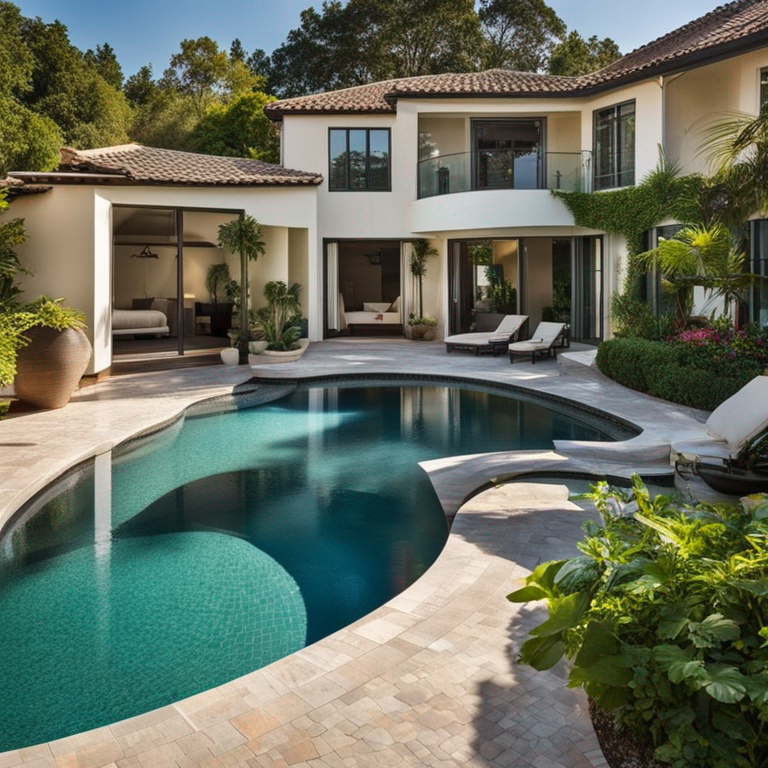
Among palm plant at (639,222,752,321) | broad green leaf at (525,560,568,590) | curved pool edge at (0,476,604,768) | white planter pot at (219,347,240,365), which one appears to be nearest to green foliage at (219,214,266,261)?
white planter pot at (219,347,240,365)

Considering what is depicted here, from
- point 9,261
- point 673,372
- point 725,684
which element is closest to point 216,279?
point 9,261

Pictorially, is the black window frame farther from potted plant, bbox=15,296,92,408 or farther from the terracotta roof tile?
potted plant, bbox=15,296,92,408

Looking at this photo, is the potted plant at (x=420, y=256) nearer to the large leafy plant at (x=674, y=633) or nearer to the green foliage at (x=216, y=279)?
the green foliage at (x=216, y=279)

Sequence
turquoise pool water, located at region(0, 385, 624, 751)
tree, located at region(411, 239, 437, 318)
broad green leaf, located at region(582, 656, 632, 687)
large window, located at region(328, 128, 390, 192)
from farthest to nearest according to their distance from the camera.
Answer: tree, located at region(411, 239, 437, 318), large window, located at region(328, 128, 390, 192), turquoise pool water, located at region(0, 385, 624, 751), broad green leaf, located at region(582, 656, 632, 687)

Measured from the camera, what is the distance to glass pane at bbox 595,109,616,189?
801 inches

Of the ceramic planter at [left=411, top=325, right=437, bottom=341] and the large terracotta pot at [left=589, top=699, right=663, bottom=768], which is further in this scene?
the ceramic planter at [left=411, top=325, right=437, bottom=341]

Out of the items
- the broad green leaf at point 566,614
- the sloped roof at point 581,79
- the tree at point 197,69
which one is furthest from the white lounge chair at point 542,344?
the tree at point 197,69

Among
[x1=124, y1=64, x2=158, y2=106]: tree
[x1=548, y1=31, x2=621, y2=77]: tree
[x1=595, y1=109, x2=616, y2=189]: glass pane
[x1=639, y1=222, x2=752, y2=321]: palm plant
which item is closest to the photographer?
[x1=639, y1=222, x2=752, y2=321]: palm plant

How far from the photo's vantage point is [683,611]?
2.83 m

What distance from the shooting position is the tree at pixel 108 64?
4288 cm

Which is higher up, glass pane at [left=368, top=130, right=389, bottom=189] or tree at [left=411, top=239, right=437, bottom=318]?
glass pane at [left=368, top=130, right=389, bottom=189]

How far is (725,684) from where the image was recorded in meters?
2.54

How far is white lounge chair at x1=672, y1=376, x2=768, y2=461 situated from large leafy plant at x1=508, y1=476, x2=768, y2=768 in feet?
14.8

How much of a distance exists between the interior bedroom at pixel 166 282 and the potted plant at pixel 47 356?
8.02 meters
